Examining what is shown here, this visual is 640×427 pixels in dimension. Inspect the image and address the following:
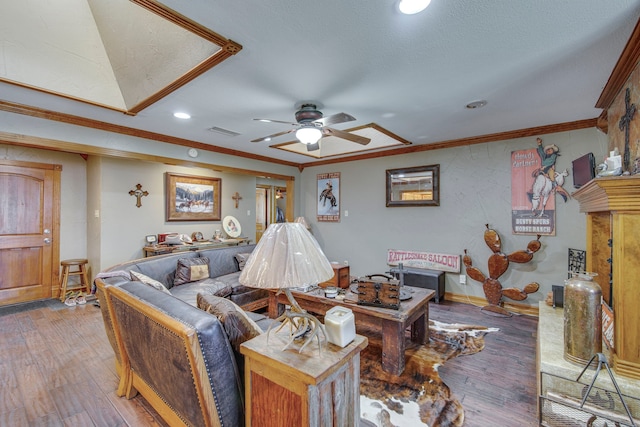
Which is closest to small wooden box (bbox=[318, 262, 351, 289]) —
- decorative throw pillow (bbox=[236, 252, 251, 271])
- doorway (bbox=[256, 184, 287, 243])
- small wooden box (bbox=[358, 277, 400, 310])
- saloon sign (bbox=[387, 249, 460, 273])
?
small wooden box (bbox=[358, 277, 400, 310])

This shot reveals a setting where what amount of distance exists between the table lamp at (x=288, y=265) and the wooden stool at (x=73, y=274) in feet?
14.9

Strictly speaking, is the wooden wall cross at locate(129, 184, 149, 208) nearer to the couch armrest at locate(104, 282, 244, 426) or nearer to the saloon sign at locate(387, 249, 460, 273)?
the couch armrest at locate(104, 282, 244, 426)

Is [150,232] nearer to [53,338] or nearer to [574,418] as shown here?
[53,338]

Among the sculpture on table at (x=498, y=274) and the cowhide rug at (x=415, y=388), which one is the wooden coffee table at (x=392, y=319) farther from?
the sculpture on table at (x=498, y=274)

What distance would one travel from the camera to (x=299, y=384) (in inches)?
43.0

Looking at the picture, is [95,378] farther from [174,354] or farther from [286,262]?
[286,262]

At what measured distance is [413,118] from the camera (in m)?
3.28

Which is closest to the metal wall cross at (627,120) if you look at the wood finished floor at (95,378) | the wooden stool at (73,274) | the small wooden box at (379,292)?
the wood finished floor at (95,378)

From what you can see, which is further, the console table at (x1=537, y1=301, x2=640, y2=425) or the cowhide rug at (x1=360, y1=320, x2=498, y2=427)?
the cowhide rug at (x1=360, y1=320, x2=498, y2=427)

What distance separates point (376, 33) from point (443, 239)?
3.46m

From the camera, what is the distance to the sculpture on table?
3.63m

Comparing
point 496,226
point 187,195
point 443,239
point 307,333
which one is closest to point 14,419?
point 307,333

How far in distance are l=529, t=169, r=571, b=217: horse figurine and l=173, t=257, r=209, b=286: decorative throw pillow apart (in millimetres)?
4363

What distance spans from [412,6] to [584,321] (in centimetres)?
208
